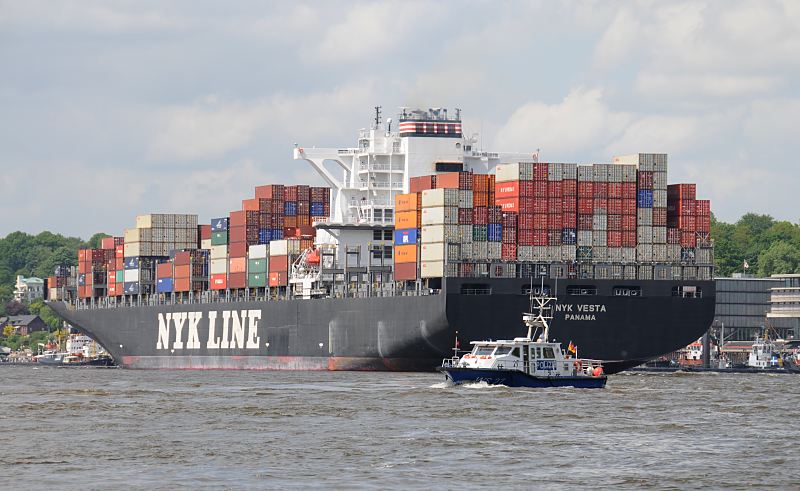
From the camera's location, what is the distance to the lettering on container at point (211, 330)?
112 meters

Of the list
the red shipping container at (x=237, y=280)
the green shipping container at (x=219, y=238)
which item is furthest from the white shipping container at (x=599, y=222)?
the green shipping container at (x=219, y=238)

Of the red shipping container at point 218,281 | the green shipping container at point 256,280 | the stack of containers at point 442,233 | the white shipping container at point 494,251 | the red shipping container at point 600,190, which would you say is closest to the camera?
the stack of containers at point 442,233

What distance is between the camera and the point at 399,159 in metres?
105

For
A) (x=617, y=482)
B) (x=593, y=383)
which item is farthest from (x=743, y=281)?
(x=617, y=482)

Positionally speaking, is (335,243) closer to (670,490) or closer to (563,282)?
(563,282)

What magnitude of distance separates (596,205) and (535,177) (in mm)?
3733

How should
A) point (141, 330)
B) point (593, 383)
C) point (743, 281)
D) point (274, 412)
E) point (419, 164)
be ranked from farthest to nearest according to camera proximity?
1. point (743, 281)
2. point (141, 330)
3. point (419, 164)
4. point (593, 383)
5. point (274, 412)

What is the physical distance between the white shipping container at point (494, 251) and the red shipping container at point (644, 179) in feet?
28.6

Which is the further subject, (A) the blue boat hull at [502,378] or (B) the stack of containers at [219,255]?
(B) the stack of containers at [219,255]

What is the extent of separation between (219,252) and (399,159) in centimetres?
1953

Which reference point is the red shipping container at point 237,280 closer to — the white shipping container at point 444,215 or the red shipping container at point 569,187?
the white shipping container at point 444,215

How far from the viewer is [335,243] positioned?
343ft

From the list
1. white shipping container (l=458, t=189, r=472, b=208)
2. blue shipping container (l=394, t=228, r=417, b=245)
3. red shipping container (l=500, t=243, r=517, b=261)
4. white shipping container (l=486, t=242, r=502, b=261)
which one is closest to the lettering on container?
blue shipping container (l=394, t=228, r=417, b=245)

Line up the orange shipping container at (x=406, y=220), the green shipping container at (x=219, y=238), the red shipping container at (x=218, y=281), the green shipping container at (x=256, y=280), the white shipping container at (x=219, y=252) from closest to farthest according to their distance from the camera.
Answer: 1. the orange shipping container at (x=406, y=220)
2. the green shipping container at (x=256, y=280)
3. the red shipping container at (x=218, y=281)
4. the green shipping container at (x=219, y=238)
5. the white shipping container at (x=219, y=252)
